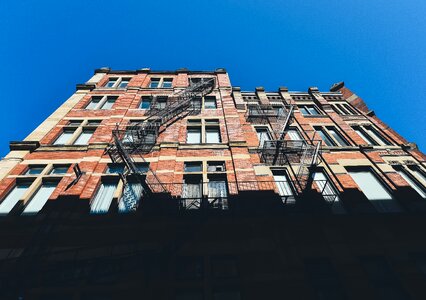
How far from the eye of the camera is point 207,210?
1029cm

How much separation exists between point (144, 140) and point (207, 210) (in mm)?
7516

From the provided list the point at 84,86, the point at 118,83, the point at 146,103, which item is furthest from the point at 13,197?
the point at 118,83

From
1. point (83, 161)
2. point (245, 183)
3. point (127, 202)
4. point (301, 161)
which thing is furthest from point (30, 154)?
point (301, 161)

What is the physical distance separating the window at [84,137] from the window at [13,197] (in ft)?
13.7

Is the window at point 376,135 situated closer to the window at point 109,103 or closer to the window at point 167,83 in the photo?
the window at point 167,83

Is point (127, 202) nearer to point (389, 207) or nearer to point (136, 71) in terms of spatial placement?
point (389, 207)

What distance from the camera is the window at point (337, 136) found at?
17.3 m

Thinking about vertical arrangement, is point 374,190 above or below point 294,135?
below

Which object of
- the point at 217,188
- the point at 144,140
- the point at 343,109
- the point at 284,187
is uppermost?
the point at 343,109

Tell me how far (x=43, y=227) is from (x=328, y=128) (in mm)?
19533

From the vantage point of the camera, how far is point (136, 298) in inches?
320

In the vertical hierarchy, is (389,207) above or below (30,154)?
below

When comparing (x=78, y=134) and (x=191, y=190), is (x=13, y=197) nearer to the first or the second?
(x=78, y=134)

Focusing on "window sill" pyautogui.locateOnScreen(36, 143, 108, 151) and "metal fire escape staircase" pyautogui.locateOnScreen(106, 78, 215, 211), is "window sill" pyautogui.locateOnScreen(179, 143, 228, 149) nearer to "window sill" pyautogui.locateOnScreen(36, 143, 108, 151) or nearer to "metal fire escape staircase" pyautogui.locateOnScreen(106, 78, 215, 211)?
"metal fire escape staircase" pyautogui.locateOnScreen(106, 78, 215, 211)
